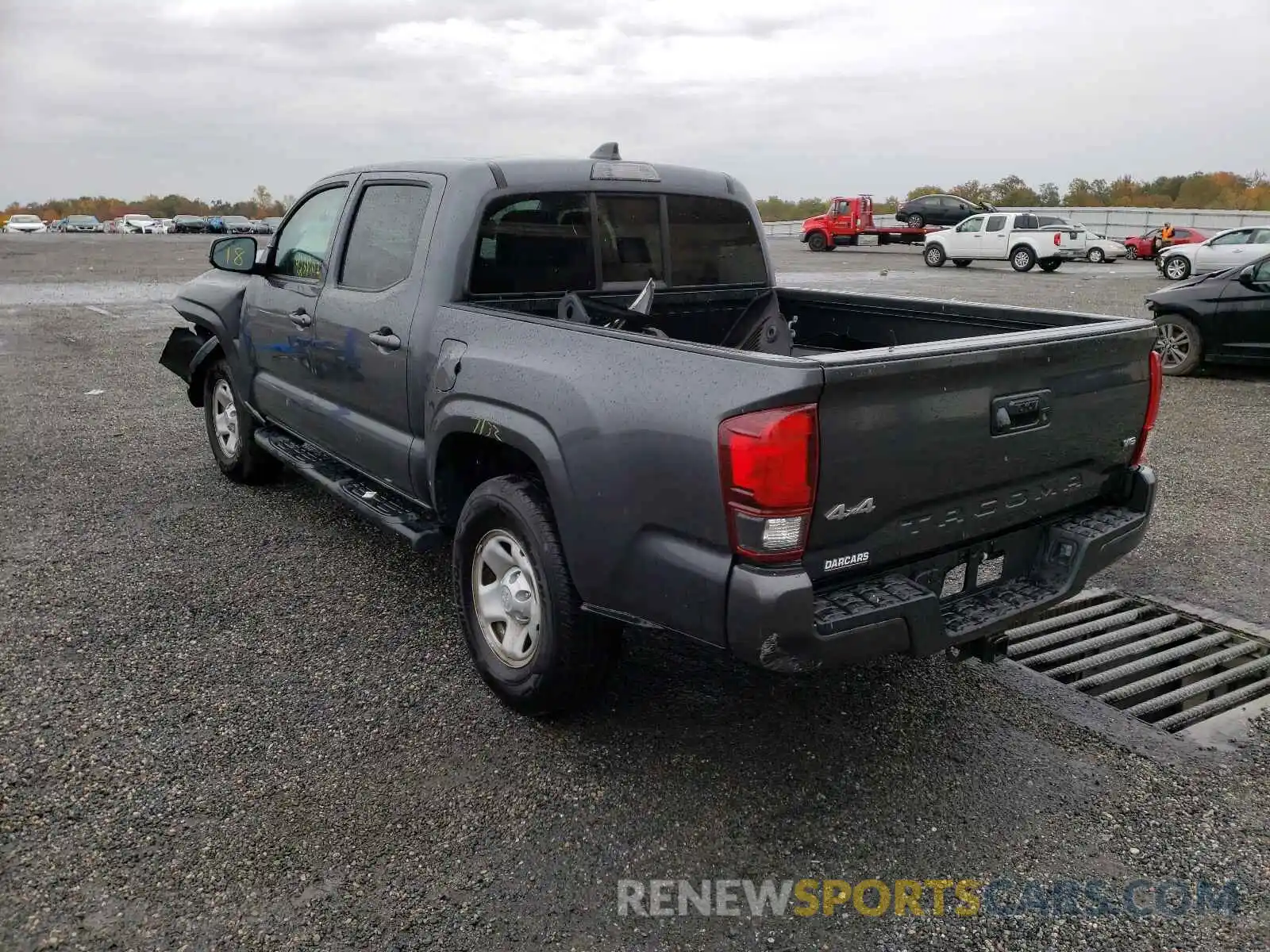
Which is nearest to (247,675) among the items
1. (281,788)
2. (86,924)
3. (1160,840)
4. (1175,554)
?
(281,788)

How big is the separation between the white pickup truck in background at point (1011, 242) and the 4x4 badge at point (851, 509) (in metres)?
28.7

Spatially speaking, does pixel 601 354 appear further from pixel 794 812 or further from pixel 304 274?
pixel 304 274

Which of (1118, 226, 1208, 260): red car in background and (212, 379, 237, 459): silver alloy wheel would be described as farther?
(1118, 226, 1208, 260): red car in background

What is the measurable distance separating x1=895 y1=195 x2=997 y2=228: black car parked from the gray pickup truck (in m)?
36.5

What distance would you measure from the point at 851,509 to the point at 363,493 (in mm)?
2667

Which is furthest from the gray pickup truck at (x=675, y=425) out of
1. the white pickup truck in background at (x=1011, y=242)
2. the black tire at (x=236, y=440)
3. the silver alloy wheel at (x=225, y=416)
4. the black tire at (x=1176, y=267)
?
the white pickup truck in background at (x=1011, y=242)

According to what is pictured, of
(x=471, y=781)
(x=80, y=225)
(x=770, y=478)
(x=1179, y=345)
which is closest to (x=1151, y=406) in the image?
(x=770, y=478)

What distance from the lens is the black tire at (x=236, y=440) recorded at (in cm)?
606

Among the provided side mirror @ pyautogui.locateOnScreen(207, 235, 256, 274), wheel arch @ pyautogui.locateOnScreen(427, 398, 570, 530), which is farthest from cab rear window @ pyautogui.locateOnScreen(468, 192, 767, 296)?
side mirror @ pyautogui.locateOnScreen(207, 235, 256, 274)

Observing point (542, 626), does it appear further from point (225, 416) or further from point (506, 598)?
point (225, 416)

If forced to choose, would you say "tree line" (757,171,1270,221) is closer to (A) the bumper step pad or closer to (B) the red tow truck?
(B) the red tow truck

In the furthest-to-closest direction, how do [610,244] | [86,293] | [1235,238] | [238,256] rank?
[1235,238]
[86,293]
[238,256]
[610,244]

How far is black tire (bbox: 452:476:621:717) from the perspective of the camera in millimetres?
3242

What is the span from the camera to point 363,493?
15.3ft
